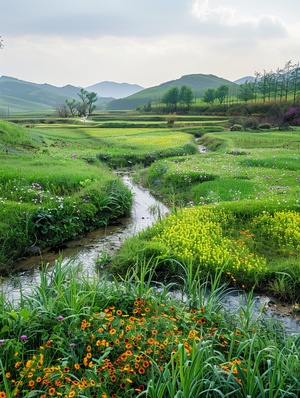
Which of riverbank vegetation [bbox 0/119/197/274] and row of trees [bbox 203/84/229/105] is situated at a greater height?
row of trees [bbox 203/84/229/105]

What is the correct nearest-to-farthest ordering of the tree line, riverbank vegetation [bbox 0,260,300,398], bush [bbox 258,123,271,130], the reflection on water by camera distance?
1. riverbank vegetation [bbox 0,260,300,398]
2. the reflection on water
3. bush [bbox 258,123,271,130]
4. the tree line

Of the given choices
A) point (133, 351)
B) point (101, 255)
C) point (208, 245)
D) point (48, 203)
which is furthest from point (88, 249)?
point (133, 351)

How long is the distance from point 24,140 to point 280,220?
1978 centimetres

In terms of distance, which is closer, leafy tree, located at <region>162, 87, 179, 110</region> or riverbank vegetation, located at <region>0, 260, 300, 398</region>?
riverbank vegetation, located at <region>0, 260, 300, 398</region>

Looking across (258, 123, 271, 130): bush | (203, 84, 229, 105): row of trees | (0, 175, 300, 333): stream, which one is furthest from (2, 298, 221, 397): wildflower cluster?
(203, 84, 229, 105): row of trees

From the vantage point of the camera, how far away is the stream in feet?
24.6

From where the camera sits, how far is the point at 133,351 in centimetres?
474

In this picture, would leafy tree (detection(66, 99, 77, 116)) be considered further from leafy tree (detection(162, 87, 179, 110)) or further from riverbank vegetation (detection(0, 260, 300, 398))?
riverbank vegetation (detection(0, 260, 300, 398))

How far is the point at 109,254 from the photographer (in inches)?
411

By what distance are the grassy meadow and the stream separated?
0.37 meters

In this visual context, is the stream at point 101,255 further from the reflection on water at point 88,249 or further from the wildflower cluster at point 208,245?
the wildflower cluster at point 208,245

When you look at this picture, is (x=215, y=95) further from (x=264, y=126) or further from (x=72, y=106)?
(x=264, y=126)

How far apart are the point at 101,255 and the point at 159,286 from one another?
7.60 ft

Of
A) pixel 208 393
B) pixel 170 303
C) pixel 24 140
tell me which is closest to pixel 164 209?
pixel 170 303
